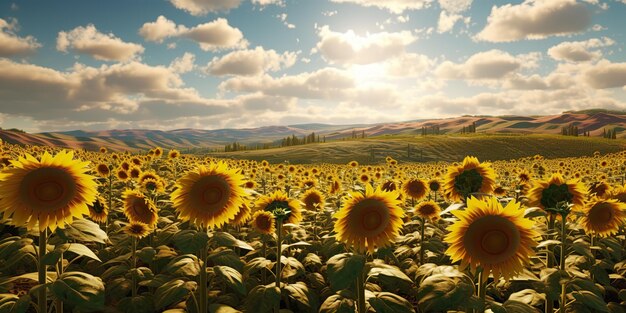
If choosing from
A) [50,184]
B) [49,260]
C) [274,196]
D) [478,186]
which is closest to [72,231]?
[49,260]

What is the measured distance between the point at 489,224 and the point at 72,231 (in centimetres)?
375

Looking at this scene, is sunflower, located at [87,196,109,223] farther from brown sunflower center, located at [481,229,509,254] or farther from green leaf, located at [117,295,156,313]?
brown sunflower center, located at [481,229,509,254]

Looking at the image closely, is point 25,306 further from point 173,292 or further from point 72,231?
point 173,292

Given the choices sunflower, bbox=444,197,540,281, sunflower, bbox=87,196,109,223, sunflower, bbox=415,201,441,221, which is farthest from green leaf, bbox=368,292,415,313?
sunflower, bbox=87,196,109,223

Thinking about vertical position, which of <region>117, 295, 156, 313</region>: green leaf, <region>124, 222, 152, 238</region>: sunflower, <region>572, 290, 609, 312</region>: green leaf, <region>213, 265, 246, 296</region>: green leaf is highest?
<region>124, 222, 152, 238</region>: sunflower

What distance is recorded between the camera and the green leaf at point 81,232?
3277mm

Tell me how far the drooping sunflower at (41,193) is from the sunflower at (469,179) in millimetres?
4209

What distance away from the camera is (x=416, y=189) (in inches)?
363

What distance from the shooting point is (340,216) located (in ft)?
14.1

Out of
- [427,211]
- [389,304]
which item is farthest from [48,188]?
[427,211]

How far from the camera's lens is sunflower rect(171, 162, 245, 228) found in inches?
180

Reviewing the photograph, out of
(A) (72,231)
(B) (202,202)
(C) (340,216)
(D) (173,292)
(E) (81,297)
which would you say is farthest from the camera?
(B) (202,202)

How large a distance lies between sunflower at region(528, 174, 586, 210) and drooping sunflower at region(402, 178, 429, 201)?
3.97 m

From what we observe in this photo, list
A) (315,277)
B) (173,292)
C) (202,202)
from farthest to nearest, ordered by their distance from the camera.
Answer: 1. (315,277)
2. (202,202)
3. (173,292)
